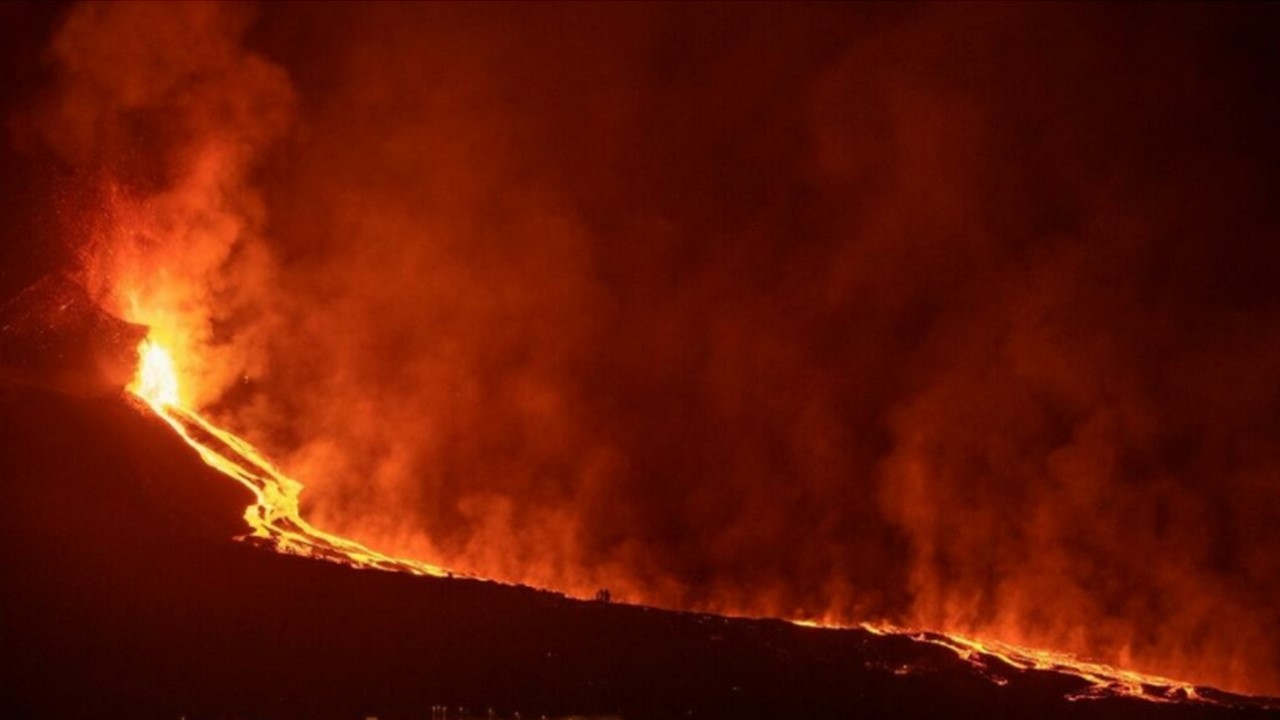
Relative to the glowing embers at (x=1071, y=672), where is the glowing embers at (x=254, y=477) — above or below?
above

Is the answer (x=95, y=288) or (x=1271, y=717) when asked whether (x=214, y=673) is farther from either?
(x=1271, y=717)

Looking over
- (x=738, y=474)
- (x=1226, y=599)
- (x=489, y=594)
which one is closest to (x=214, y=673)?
(x=489, y=594)

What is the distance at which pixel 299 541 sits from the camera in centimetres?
1273

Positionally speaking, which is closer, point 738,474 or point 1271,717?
point 1271,717

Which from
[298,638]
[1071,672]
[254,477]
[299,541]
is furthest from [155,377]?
[1071,672]

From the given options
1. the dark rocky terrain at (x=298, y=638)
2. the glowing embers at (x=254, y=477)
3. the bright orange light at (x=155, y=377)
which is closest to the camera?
the dark rocky terrain at (x=298, y=638)

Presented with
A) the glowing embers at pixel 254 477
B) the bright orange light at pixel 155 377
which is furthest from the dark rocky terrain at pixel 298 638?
the bright orange light at pixel 155 377

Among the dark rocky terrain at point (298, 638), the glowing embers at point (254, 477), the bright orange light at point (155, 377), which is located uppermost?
the bright orange light at point (155, 377)

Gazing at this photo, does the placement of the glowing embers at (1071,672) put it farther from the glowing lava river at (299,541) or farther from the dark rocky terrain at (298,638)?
the dark rocky terrain at (298,638)

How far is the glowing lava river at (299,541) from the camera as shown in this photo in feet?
41.5

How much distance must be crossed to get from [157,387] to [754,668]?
6.98 metres

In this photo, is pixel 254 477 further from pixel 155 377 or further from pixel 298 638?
pixel 298 638

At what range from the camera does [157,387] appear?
47.4 feet

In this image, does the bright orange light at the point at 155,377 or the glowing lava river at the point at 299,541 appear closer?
the glowing lava river at the point at 299,541
